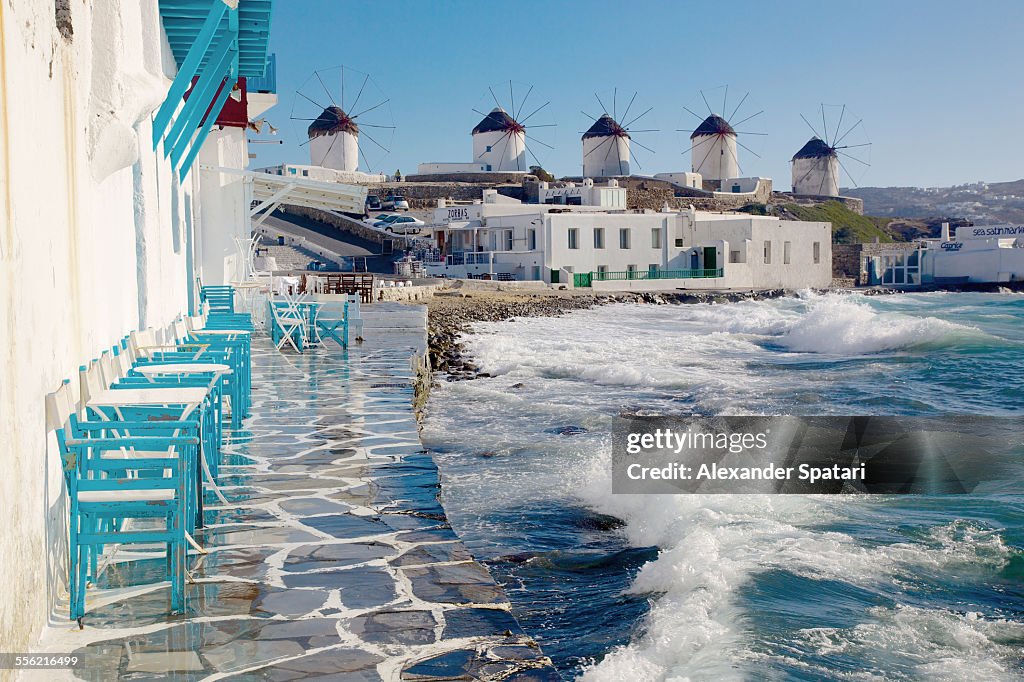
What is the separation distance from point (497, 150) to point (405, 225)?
2701 cm

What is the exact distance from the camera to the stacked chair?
390 centimetres

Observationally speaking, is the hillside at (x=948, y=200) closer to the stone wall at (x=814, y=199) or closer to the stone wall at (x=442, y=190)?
the stone wall at (x=814, y=199)

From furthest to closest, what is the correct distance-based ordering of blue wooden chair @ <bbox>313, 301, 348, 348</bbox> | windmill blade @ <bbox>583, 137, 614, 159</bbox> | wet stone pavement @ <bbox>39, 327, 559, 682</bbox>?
windmill blade @ <bbox>583, 137, 614, 159</bbox> → blue wooden chair @ <bbox>313, 301, 348, 348</bbox> → wet stone pavement @ <bbox>39, 327, 559, 682</bbox>

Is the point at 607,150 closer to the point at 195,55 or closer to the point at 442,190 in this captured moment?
the point at 442,190

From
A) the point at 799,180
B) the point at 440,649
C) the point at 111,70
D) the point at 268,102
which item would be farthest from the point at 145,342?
the point at 799,180

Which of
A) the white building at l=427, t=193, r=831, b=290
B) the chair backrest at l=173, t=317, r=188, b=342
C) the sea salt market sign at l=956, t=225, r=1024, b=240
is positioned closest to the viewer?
the chair backrest at l=173, t=317, r=188, b=342

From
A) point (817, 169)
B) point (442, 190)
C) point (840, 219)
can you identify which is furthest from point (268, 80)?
point (817, 169)

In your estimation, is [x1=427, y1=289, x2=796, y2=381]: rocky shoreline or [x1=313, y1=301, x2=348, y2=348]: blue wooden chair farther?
[x1=427, y1=289, x2=796, y2=381]: rocky shoreline

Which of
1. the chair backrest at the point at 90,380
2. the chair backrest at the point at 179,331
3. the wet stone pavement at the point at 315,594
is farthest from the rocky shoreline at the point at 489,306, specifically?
the chair backrest at the point at 90,380

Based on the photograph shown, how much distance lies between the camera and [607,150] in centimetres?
7556

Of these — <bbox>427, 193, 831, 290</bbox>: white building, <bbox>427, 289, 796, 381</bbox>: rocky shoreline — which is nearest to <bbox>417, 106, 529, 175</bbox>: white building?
<bbox>427, 193, 831, 290</bbox>: white building

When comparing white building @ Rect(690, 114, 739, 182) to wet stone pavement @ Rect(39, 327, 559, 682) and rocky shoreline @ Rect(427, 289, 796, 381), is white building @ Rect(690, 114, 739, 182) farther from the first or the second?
wet stone pavement @ Rect(39, 327, 559, 682)

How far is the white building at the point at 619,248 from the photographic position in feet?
140

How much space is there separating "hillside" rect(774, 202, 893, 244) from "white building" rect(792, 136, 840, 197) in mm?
4376
